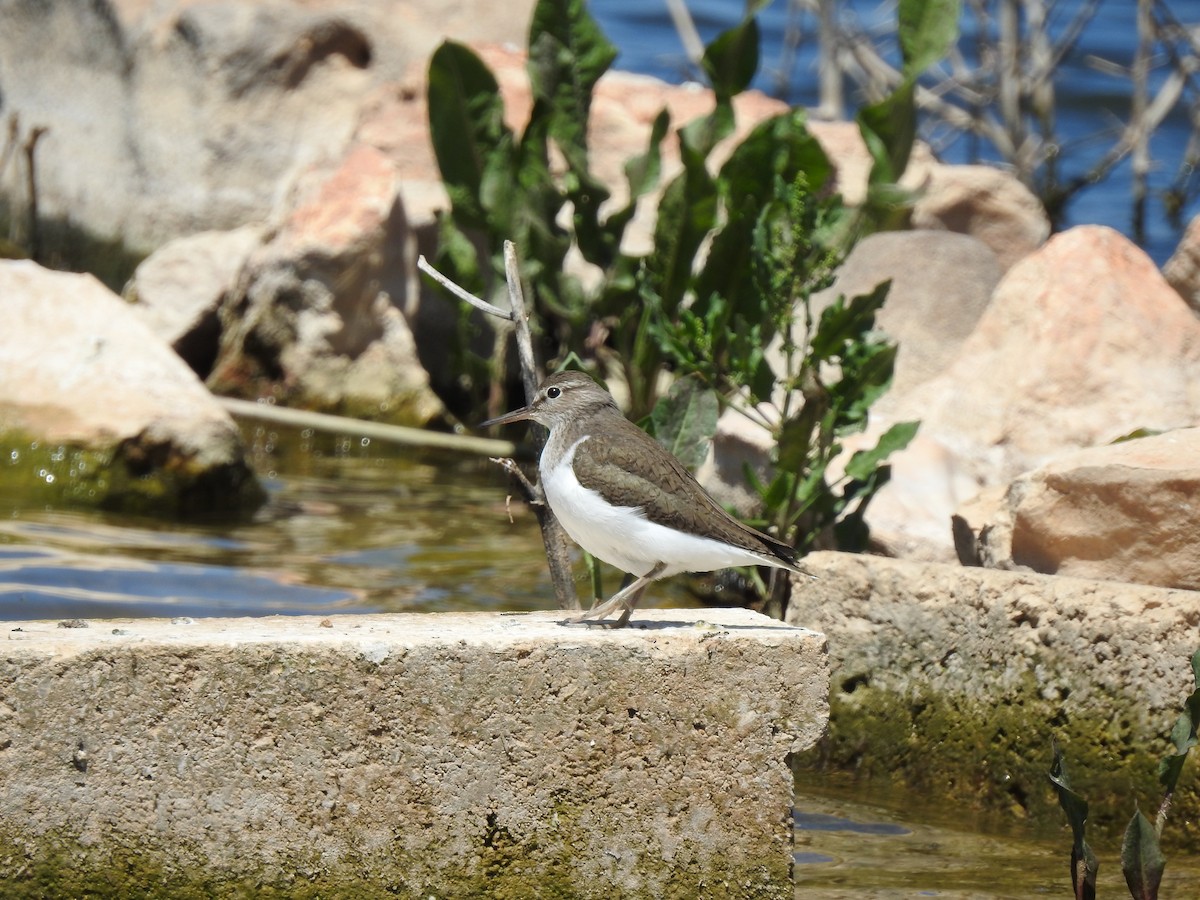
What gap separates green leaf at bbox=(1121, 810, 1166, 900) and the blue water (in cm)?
1159

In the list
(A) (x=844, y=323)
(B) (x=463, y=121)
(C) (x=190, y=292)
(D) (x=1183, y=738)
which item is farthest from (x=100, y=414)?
(D) (x=1183, y=738)

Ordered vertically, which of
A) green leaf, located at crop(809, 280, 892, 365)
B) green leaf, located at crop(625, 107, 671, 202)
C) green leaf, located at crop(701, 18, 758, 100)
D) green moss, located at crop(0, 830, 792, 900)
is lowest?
green moss, located at crop(0, 830, 792, 900)

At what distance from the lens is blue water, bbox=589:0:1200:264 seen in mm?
17172

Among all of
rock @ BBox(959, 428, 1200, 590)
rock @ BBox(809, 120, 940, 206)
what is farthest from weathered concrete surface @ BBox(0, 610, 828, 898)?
rock @ BBox(809, 120, 940, 206)

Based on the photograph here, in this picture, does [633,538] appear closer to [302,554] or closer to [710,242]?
[302,554]

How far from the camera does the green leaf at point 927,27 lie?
8.73 metres

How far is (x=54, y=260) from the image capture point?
484 inches

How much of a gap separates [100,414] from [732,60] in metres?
3.85

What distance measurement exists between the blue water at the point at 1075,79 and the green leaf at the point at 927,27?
19.7ft

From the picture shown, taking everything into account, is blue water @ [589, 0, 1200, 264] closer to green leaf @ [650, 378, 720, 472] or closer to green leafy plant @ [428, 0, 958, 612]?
green leafy plant @ [428, 0, 958, 612]

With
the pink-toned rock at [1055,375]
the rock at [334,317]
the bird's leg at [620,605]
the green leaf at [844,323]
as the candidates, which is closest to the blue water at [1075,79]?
the rock at [334,317]

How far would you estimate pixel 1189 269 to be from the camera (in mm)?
8562

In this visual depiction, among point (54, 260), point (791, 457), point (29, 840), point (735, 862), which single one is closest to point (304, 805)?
point (29, 840)

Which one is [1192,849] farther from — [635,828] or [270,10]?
[270,10]
